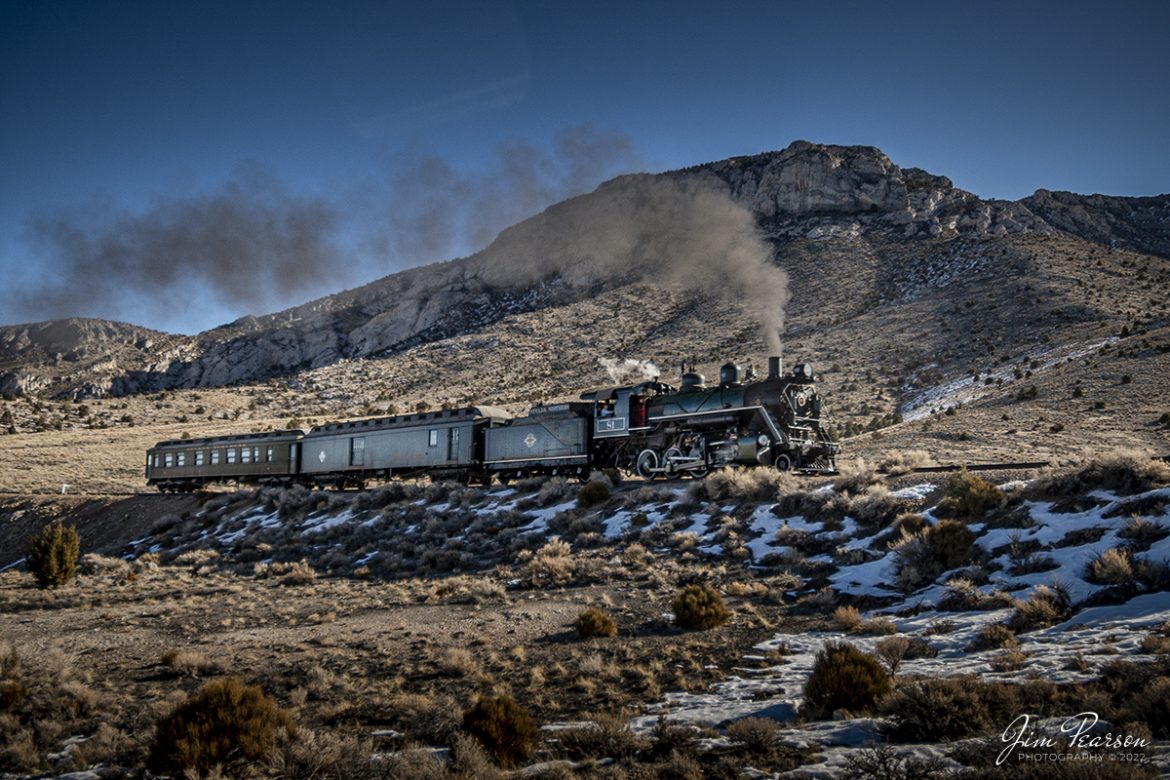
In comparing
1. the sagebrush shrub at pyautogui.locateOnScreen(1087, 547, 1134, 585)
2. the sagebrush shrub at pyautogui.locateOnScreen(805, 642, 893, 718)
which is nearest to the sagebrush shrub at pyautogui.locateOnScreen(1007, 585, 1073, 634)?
the sagebrush shrub at pyautogui.locateOnScreen(1087, 547, 1134, 585)

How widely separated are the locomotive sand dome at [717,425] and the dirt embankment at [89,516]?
25.0m

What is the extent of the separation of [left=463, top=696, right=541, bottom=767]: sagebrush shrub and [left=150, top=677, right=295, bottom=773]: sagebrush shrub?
7.06ft

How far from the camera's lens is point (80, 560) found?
2900 cm

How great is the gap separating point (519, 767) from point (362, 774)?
1565 millimetres

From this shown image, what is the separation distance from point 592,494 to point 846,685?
16.0m

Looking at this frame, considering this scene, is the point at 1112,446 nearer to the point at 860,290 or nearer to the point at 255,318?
the point at 860,290

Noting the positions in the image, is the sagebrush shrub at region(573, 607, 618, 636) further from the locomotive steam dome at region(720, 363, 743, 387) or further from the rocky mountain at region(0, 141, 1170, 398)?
the rocky mountain at region(0, 141, 1170, 398)

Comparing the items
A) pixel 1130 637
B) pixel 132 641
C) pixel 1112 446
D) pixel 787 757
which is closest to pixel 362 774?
pixel 787 757

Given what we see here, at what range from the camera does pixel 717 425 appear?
23.9 meters

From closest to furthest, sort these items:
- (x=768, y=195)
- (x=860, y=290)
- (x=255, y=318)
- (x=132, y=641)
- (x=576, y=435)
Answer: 1. (x=132, y=641)
2. (x=576, y=435)
3. (x=860, y=290)
4. (x=768, y=195)
5. (x=255, y=318)

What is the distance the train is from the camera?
74.4 ft

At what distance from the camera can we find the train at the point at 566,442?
893 inches
